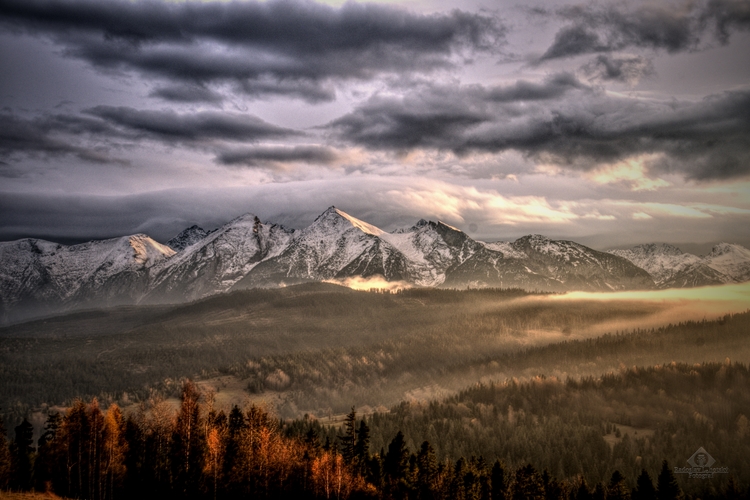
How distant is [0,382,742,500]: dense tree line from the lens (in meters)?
107

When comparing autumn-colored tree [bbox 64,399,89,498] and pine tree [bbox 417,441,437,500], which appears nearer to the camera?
autumn-colored tree [bbox 64,399,89,498]

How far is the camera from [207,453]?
110 meters

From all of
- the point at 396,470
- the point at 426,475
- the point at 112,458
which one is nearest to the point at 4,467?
the point at 112,458

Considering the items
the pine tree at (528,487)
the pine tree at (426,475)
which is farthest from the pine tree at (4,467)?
the pine tree at (528,487)

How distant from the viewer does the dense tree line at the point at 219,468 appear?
107 meters

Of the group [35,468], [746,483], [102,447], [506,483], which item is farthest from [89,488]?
[746,483]

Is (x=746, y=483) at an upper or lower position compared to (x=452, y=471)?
lower

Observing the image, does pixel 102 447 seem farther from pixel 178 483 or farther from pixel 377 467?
pixel 377 467

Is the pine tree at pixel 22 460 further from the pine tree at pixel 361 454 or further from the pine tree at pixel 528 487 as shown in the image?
the pine tree at pixel 528 487

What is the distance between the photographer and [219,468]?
108562mm

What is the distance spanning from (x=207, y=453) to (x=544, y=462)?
416 ft

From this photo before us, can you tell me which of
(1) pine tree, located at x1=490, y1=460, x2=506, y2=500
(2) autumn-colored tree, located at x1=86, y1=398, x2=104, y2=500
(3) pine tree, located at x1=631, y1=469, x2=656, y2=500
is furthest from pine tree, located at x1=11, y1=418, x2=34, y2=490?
(3) pine tree, located at x1=631, y1=469, x2=656, y2=500

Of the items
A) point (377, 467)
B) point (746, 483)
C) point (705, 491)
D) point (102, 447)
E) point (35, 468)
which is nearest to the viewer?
point (102, 447)

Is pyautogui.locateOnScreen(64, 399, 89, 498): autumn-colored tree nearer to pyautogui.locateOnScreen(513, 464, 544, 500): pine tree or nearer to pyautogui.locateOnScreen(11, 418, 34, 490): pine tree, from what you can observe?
pyautogui.locateOnScreen(11, 418, 34, 490): pine tree
